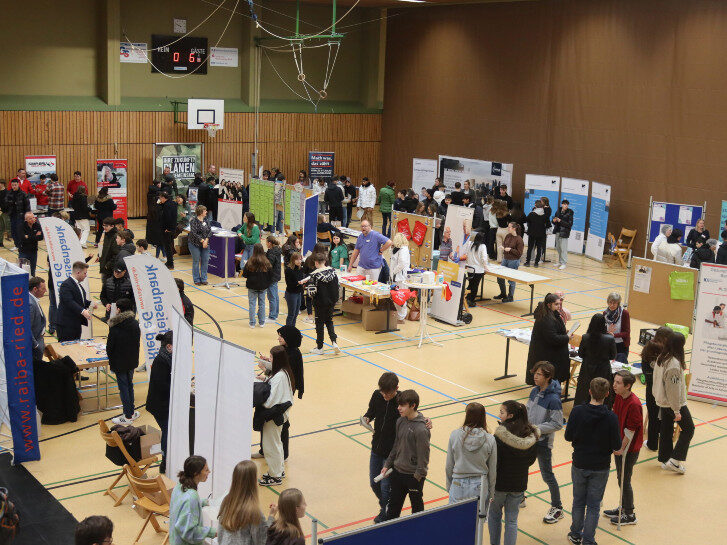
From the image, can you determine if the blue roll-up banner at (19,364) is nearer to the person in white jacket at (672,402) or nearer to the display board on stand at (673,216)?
the person in white jacket at (672,402)

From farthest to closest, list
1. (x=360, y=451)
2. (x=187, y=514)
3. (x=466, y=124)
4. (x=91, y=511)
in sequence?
(x=466, y=124) → (x=360, y=451) → (x=91, y=511) → (x=187, y=514)

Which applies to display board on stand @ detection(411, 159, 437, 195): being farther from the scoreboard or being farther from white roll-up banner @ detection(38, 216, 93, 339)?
white roll-up banner @ detection(38, 216, 93, 339)

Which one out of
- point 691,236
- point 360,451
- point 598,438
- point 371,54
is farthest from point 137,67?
point 598,438

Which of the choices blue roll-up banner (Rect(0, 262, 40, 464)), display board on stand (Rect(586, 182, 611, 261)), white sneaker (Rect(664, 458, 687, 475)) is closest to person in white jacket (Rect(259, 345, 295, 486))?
blue roll-up banner (Rect(0, 262, 40, 464))

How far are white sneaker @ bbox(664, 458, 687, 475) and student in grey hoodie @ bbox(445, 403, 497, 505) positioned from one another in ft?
12.2

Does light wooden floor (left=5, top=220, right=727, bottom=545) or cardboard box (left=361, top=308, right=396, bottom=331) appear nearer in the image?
light wooden floor (left=5, top=220, right=727, bottom=545)

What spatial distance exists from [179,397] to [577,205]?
1717cm

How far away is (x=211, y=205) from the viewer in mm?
22547

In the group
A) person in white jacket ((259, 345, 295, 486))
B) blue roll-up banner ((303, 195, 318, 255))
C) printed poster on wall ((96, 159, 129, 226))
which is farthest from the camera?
printed poster on wall ((96, 159, 129, 226))

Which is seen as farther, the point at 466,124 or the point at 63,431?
the point at 466,124

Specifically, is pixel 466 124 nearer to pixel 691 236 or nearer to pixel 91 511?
pixel 691 236

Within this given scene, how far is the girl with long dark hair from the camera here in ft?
31.6

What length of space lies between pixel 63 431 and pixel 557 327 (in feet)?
19.4

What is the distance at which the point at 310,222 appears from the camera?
18359 millimetres
